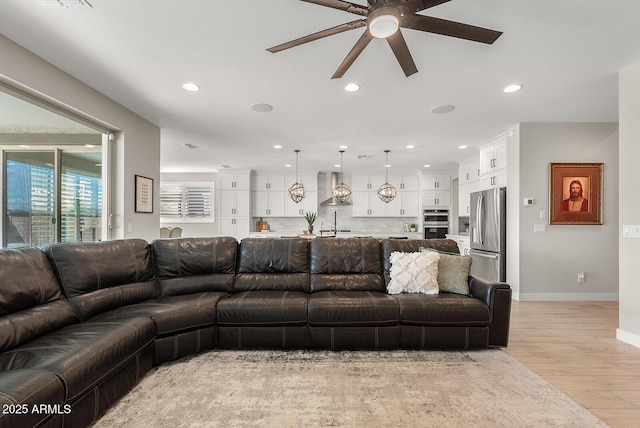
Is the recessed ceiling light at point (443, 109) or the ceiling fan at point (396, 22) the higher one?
the recessed ceiling light at point (443, 109)

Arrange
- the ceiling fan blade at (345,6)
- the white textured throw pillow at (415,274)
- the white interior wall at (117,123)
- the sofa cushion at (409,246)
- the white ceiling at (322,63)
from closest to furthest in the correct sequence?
the ceiling fan blade at (345,6) → the white ceiling at (322,63) → the white interior wall at (117,123) → the white textured throw pillow at (415,274) → the sofa cushion at (409,246)

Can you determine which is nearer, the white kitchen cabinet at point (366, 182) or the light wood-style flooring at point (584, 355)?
the light wood-style flooring at point (584, 355)

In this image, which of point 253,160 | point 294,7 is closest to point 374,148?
point 253,160

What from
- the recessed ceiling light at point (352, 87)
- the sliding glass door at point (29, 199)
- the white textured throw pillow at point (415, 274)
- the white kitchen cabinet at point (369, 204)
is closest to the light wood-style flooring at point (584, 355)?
the white textured throw pillow at point (415, 274)

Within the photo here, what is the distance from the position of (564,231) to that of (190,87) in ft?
17.4

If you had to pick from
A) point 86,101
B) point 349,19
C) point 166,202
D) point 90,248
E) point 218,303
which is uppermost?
point 349,19

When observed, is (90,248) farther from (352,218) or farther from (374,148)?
(352,218)

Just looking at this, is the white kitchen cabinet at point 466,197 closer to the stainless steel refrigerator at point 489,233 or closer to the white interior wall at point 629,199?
the stainless steel refrigerator at point 489,233

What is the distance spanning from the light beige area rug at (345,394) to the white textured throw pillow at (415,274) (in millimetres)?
588

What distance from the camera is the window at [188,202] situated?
8297 millimetres

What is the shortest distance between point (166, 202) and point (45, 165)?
5.39 m

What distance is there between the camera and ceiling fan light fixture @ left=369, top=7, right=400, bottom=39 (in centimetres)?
154

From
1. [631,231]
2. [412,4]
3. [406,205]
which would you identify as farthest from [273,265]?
[406,205]

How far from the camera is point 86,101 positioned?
122 inches
